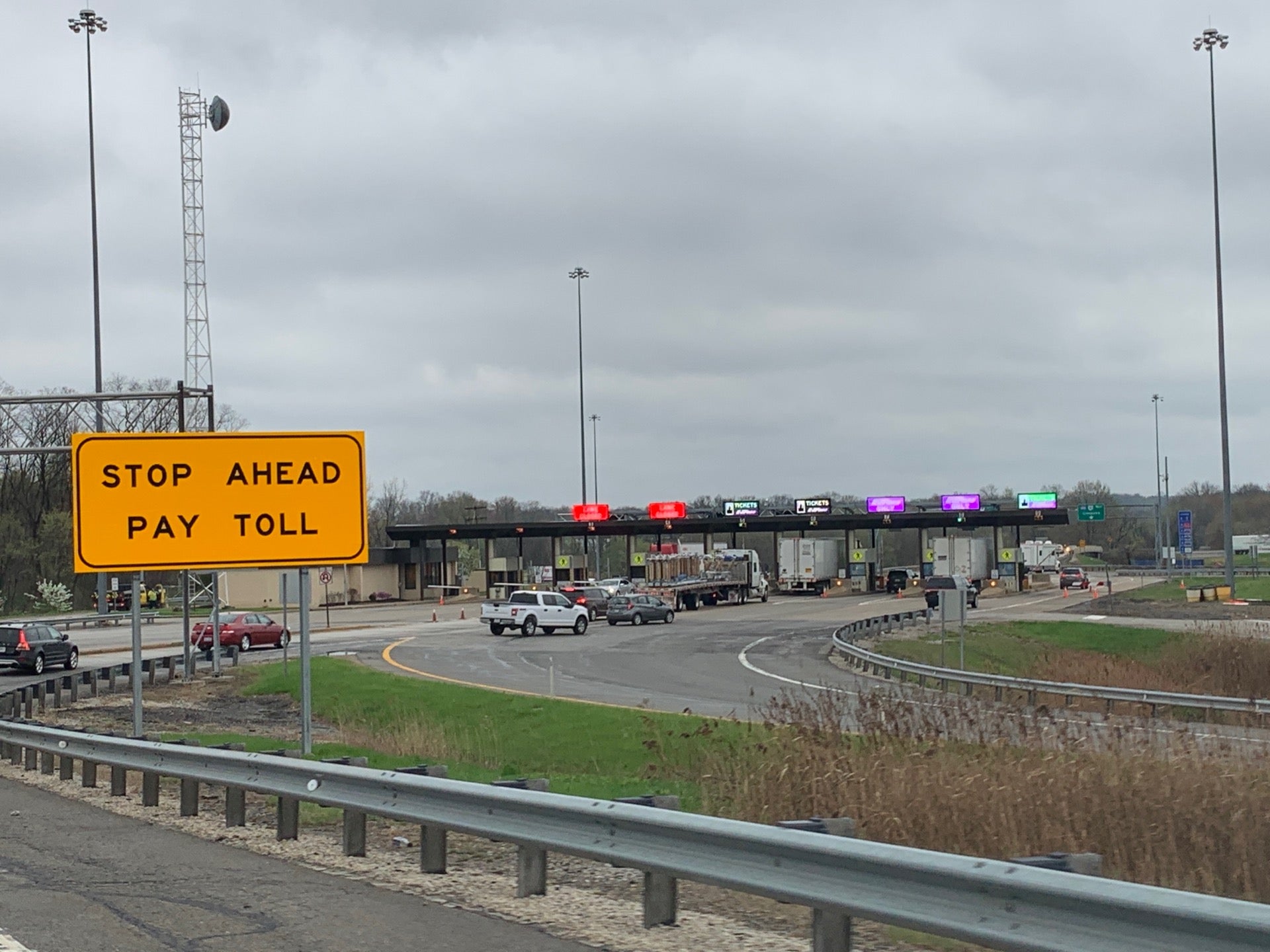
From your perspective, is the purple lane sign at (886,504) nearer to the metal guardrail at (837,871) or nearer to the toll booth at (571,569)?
the toll booth at (571,569)

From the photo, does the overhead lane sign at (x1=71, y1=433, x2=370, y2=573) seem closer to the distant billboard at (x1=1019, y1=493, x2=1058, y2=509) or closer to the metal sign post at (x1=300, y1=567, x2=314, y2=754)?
the metal sign post at (x1=300, y1=567, x2=314, y2=754)

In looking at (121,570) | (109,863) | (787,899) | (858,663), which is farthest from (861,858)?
(858,663)

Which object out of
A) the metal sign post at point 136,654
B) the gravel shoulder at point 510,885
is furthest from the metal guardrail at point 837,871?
the metal sign post at point 136,654

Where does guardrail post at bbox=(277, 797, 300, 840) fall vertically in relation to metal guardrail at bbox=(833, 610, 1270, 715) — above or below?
above

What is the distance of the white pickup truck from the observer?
186ft

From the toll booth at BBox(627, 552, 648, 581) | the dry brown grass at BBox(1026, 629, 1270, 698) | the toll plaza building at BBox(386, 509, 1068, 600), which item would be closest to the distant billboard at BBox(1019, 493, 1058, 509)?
the toll plaza building at BBox(386, 509, 1068, 600)

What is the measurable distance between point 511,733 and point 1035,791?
16.3 meters

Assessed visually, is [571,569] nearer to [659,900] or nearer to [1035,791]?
[1035,791]

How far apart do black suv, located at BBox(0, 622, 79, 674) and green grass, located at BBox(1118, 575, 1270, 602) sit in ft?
158

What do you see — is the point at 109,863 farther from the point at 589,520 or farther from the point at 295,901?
the point at 589,520

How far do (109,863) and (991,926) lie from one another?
6979mm

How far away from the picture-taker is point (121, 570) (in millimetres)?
15898

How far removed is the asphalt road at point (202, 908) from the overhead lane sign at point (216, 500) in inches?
215

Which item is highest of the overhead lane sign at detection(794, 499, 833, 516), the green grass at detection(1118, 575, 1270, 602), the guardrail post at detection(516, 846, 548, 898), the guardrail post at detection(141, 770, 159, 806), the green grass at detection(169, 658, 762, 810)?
the overhead lane sign at detection(794, 499, 833, 516)
